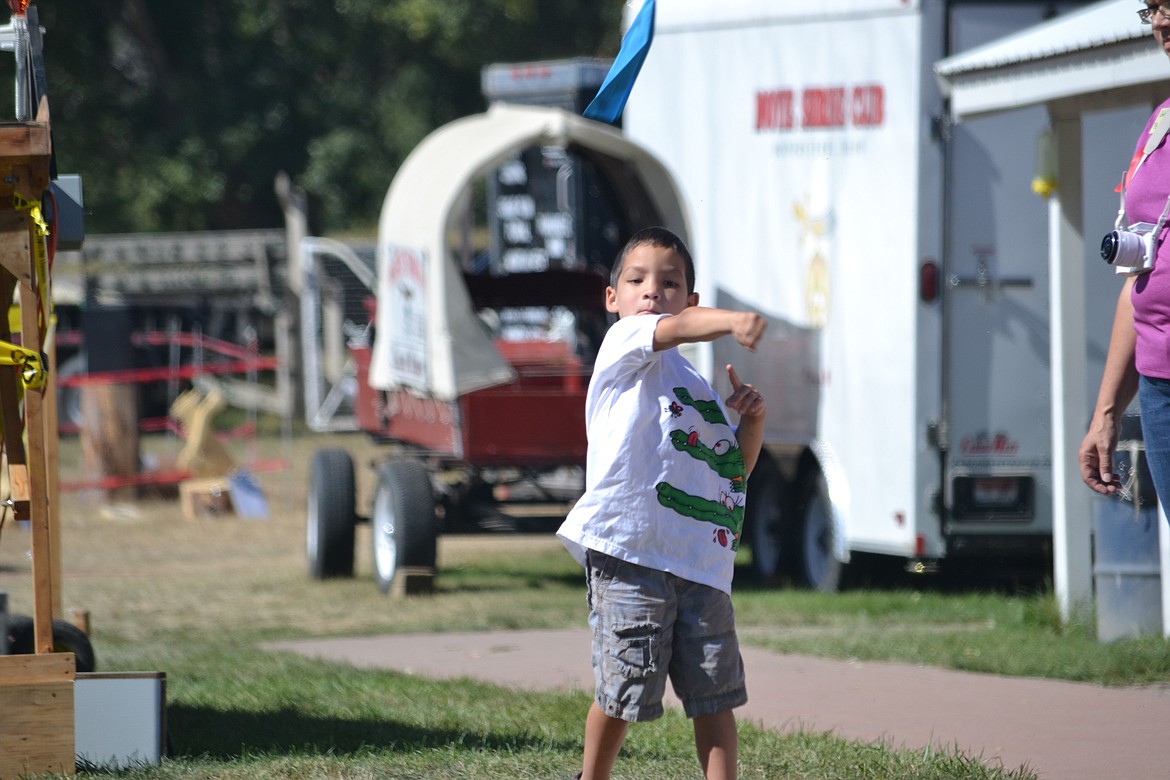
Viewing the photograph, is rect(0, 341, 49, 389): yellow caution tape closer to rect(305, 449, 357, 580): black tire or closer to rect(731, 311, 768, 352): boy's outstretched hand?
rect(731, 311, 768, 352): boy's outstretched hand

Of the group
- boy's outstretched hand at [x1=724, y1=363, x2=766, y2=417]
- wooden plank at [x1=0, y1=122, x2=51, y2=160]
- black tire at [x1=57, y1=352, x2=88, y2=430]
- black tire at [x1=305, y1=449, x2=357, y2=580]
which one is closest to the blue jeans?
boy's outstretched hand at [x1=724, y1=363, x2=766, y2=417]

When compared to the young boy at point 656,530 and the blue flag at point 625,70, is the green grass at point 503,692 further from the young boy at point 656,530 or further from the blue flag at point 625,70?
the blue flag at point 625,70

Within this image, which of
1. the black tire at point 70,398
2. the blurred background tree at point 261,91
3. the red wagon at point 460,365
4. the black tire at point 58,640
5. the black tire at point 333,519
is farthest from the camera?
the blurred background tree at point 261,91

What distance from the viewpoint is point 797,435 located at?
9992mm

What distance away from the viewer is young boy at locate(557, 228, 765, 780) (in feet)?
13.2

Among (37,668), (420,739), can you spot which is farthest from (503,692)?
(37,668)

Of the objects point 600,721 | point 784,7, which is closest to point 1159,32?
point 600,721

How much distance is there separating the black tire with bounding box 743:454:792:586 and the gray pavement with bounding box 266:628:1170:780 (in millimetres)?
2696

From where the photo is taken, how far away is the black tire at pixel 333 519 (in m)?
10.7

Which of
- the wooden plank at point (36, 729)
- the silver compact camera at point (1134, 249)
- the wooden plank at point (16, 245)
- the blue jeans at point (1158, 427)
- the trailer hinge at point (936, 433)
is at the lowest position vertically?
the wooden plank at point (36, 729)

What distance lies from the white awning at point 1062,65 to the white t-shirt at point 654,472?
3.49 m

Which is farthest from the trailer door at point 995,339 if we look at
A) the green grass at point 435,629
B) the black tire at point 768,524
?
the black tire at point 768,524

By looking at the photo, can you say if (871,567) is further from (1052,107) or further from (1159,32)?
(1159,32)

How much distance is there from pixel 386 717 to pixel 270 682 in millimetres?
981
